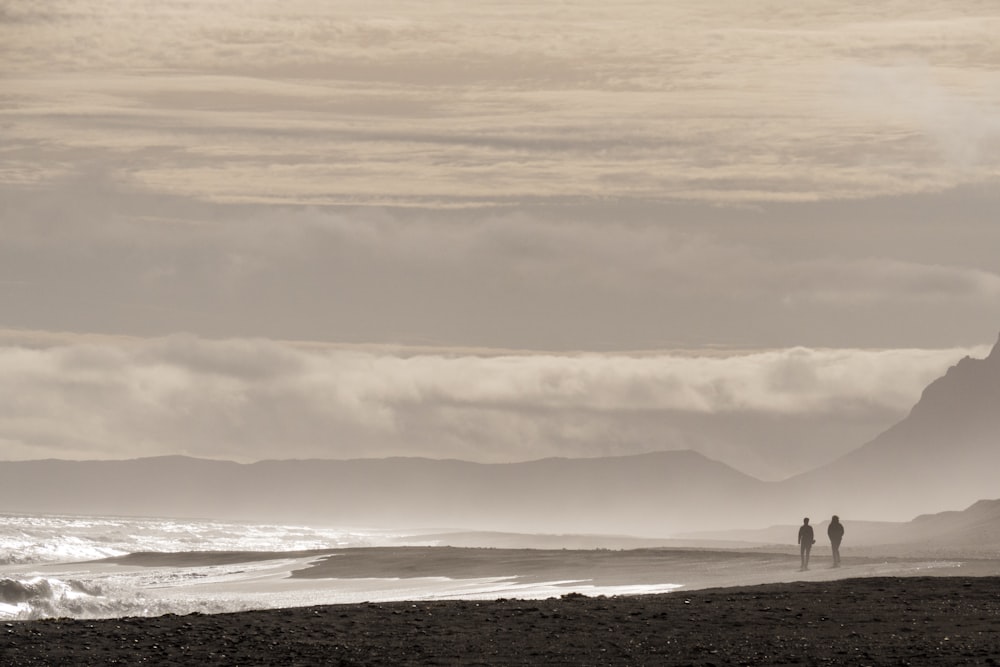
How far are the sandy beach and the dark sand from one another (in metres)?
0.04

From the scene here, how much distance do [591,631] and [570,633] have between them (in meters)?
0.47

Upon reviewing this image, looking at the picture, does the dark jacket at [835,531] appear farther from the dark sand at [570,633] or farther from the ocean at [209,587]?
the dark sand at [570,633]

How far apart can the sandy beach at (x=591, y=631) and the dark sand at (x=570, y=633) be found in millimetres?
37

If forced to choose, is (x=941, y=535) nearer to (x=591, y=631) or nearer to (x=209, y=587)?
(x=209, y=587)

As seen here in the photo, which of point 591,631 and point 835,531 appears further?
point 835,531

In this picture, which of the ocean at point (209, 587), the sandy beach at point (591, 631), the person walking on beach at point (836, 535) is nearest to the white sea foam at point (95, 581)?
the ocean at point (209, 587)

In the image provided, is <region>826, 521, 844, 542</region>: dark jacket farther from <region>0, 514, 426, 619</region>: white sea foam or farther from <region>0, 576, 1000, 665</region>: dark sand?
<region>0, 514, 426, 619</region>: white sea foam

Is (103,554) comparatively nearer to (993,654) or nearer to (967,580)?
(967,580)

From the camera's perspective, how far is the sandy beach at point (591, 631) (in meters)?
25.8

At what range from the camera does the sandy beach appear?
2583cm

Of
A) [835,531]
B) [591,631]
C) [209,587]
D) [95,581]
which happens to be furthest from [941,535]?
[591,631]

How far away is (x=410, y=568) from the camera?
60.0 meters

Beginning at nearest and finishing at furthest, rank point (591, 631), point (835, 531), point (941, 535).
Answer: point (591, 631) < point (835, 531) < point (941, 535)

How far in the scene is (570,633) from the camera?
94.0 feet
